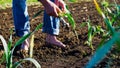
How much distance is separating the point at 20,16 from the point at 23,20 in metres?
0.05

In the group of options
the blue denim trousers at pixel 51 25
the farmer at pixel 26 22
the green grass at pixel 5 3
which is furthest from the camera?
the green grass at pixel 5 3

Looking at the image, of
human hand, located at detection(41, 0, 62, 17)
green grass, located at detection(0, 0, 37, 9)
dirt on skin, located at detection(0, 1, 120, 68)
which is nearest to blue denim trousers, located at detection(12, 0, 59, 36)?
dirt on skin, located at detection(0, 1, 120, 68)

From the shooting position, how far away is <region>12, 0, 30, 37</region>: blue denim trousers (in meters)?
3.11

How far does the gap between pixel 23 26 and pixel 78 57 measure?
66 centimetres

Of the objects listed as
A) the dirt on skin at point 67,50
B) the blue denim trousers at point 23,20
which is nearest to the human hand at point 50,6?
the dirt on skin at point 67,50

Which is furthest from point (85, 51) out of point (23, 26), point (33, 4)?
point (33, 4)

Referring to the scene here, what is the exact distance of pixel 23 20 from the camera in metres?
3.20

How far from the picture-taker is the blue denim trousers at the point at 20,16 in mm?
3109

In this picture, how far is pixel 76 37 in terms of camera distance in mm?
3385

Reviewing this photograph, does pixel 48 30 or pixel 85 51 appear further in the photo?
pixel 48 30

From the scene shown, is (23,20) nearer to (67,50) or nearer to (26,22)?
(26,22)

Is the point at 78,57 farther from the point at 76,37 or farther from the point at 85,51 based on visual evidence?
the point at 76,37

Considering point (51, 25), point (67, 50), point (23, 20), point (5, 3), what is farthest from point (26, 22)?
point (5, 3)

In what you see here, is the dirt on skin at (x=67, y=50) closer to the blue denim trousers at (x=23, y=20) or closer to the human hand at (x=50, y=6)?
the blue denim trousers at (x=23, y=20)
